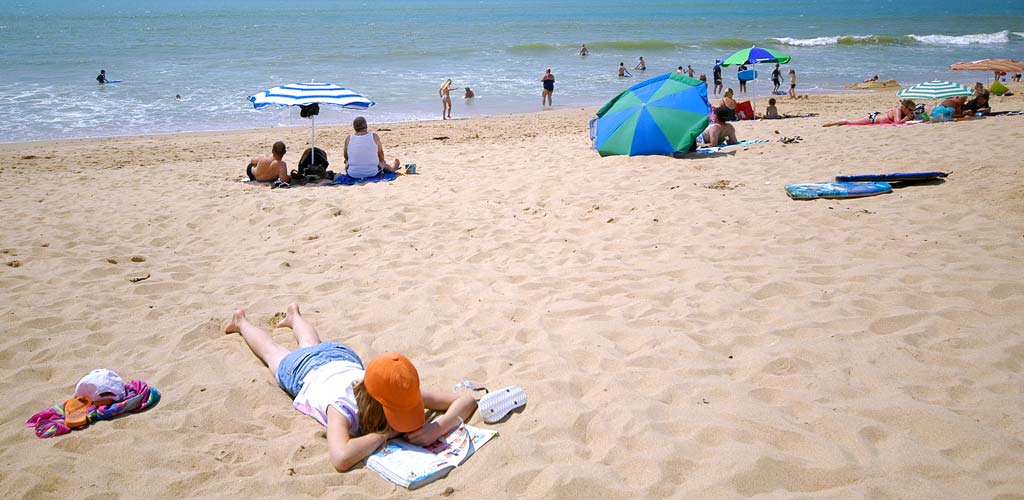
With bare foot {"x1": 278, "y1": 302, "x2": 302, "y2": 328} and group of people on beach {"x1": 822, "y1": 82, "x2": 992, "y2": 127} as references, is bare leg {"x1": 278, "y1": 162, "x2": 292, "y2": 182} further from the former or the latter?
group of people on beach {"x1": 822, "y1": 82, "x2": 992, "y2": 127}

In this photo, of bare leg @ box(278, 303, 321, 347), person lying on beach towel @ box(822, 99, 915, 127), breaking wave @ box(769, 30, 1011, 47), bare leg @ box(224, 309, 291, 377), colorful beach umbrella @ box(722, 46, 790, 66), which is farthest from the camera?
breaking wave @ box(769, 30, 1011, 47)

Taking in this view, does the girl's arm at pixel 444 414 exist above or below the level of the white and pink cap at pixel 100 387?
below

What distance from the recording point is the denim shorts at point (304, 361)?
3633mm

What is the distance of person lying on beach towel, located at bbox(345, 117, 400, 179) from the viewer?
8.80m

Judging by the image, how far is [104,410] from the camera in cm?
338

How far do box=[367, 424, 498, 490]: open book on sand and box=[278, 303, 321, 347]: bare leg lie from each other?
1150 millimetres

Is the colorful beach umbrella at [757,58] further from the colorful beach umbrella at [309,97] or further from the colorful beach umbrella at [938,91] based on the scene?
the colorful beach umbrella at [309,97]

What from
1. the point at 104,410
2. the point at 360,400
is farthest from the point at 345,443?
the point at 104,410

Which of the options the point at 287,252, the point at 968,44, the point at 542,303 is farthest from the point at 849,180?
the point at 968,44

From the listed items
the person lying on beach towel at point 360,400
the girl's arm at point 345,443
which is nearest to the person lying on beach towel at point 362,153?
the person lying on beach towel at point 360,400

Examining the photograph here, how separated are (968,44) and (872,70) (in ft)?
54.9

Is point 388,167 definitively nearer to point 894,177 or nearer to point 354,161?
point 354,161

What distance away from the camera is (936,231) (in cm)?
565

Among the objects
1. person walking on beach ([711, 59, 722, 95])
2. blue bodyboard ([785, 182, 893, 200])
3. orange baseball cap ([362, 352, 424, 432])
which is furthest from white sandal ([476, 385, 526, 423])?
person walking on beach ([711, 59, 722, 95])
